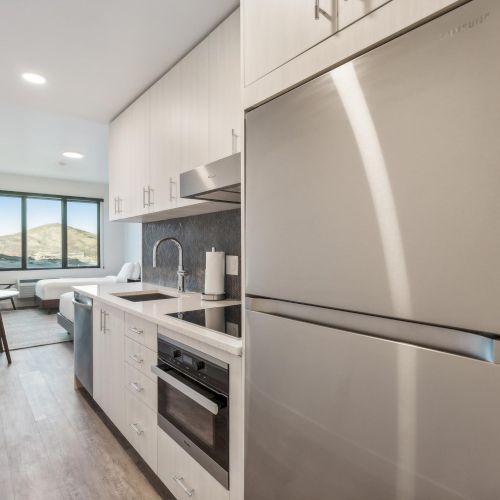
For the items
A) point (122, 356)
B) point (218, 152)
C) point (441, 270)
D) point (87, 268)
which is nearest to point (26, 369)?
point (122, 356)

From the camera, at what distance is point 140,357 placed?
179 cm

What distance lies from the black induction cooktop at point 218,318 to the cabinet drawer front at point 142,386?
38cm

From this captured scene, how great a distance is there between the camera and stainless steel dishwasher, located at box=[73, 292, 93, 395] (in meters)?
2.60

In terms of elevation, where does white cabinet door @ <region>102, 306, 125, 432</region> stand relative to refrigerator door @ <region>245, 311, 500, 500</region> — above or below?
below

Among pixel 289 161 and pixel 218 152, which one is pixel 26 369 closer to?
pixel 218 152

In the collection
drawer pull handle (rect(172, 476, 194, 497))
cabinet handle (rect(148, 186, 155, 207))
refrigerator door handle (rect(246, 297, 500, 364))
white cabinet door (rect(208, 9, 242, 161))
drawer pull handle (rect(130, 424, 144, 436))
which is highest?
white cabinet door (rect(208, 9, 242, 161))

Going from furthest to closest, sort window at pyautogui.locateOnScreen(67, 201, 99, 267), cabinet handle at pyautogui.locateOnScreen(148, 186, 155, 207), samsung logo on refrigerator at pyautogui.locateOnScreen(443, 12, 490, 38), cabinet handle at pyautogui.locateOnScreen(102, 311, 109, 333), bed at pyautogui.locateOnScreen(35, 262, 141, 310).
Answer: window at pyautogui.locateOnScreen(67, 201, 99, 267) < bed at pyautogui.locateOnScreen(35, 262, 141, 310) < cabinet handle at pyautogui.locateOnScreen(148, 186, 155, 207) < cabinet handle at pyautogui.locateOnScreen(102, 311, 109, 333) < samsung logo on refrigerator at pyautogui.locateOnScreen(443, 12, 490, 38)

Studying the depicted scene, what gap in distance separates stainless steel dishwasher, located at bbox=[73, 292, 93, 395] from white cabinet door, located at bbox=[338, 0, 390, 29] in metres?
2.49

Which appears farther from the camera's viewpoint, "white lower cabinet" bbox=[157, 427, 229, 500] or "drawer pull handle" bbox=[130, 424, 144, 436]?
"drawer pull handle" bbox=[130, 424, 144, 436]

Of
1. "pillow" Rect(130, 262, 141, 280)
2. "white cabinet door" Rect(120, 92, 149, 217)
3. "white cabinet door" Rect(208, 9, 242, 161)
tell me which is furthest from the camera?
"pillow" Rect(130, 262, 141, 280)

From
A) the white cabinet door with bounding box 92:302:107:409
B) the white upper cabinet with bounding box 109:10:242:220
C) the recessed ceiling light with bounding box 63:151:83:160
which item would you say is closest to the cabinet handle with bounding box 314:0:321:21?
A: the white upper cabinet with bounding box 109:10:242:220

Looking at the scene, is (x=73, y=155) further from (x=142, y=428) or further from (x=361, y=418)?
(x=361, y=418)

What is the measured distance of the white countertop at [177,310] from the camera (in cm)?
121

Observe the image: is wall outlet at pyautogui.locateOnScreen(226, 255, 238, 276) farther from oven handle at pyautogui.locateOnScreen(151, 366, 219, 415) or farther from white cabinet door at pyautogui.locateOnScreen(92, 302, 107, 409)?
white cabinet door at pyautogui.locateOnScreen(92, 302, 107, 409)
